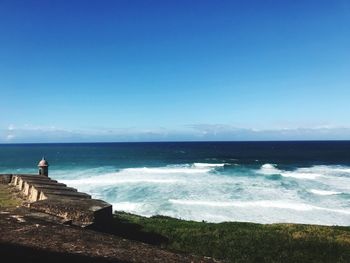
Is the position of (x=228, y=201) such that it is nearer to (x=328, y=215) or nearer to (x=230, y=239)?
(x=328, y=215)

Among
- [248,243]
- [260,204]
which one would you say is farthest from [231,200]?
[248,243]

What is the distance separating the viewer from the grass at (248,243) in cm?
1119

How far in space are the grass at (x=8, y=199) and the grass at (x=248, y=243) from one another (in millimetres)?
3555

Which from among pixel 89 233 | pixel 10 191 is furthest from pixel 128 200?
pixel 89 233

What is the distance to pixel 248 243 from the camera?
12.3 m

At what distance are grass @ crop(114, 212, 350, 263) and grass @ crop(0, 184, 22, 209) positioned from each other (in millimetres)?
3555

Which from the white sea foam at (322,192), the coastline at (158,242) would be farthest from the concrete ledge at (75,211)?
the white sea foam at (322,192)

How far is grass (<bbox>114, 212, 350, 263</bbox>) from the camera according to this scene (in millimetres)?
11188

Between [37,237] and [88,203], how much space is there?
475 centimetres

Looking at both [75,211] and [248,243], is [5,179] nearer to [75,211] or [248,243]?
[75,211]

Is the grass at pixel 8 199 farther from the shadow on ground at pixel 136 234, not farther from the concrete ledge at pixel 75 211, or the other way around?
the concrete ledge at pixel 75 211

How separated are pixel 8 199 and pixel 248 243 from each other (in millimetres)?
8336

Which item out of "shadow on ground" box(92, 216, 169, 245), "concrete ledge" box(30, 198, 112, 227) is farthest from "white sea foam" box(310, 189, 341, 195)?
"concrete ledge" box(30, 198, 112, 227)

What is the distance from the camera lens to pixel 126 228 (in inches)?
529
